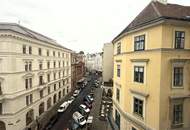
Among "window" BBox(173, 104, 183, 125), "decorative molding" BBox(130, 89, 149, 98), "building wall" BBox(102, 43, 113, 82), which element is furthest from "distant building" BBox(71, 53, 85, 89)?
"window" BBox(173, 104, 183, 125)

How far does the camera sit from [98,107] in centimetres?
4628

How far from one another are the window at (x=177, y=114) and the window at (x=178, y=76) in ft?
7.38

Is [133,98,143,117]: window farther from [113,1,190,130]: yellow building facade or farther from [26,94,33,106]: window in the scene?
[26,94,33,106]: window

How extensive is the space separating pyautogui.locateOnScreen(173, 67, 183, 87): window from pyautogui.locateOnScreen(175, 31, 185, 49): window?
2.18m

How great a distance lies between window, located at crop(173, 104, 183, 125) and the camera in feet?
60.8

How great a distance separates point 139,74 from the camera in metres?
20.7

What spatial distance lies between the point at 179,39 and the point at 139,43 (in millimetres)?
4203

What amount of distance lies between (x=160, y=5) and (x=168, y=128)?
44.7 feet

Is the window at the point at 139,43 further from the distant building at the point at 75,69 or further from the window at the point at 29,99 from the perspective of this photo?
the distant building at the point at 75,69

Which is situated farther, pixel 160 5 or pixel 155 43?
pixel 160 5

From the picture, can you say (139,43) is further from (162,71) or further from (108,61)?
(108,61)

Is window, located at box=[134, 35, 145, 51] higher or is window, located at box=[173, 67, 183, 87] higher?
window, located at box=[134, 35, 145, 51]

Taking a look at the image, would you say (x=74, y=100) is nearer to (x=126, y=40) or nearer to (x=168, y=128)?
(x=126, y=40)

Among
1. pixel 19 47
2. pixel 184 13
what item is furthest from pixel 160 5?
pixel 19 47
